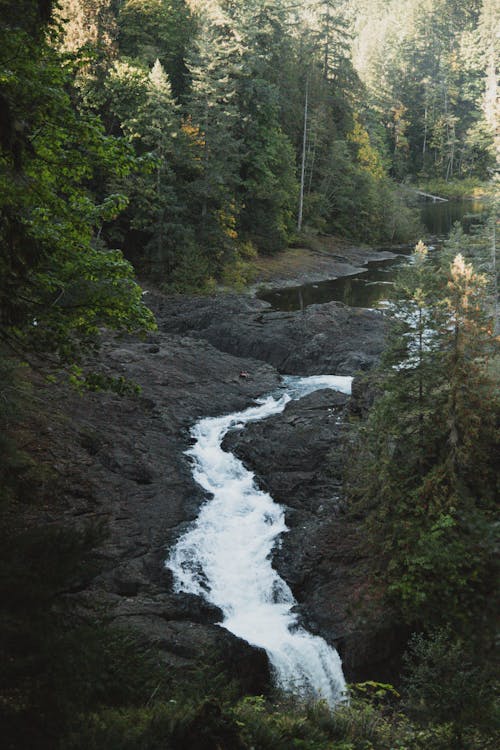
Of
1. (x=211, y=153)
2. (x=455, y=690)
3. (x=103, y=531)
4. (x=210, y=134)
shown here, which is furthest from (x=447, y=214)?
(x=103, y=531)

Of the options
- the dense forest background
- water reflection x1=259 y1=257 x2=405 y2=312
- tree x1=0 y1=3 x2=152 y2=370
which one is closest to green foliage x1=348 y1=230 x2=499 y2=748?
tree x1=0 y1=3 x2=152 y2=370

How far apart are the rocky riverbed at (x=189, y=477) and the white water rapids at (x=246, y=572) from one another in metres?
0.27

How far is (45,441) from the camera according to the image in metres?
13.8

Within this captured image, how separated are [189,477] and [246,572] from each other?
3.63 metres

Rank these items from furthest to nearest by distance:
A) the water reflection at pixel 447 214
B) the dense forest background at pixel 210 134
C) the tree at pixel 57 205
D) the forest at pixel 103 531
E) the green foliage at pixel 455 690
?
the water reflection at pixel 447 214 → the dense forest background at pixel 210 134 → the tree at pixel 57 205 → the green foliage at pixel 455 690 → the forest at pixel 103 531

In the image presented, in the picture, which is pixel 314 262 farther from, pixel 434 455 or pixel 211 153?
pixel 434 455

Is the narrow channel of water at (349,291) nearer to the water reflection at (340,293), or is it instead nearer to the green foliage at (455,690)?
the water reflection at (340,293)

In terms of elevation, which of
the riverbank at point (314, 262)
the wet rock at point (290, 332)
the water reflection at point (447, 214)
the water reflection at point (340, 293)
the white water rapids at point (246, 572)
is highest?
the water reflection at point (447, 214)

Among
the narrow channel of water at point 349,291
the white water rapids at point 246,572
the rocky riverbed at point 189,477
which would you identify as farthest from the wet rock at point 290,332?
the white water rapids at point 246,572

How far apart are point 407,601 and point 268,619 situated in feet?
8.88

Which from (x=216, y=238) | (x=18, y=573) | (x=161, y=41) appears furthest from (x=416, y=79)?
(x=18, y=573)

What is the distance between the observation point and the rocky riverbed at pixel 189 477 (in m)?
10.3

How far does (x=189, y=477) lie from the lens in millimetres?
15250

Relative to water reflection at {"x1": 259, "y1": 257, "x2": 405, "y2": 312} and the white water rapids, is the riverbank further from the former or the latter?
Answer: the white water rapids
